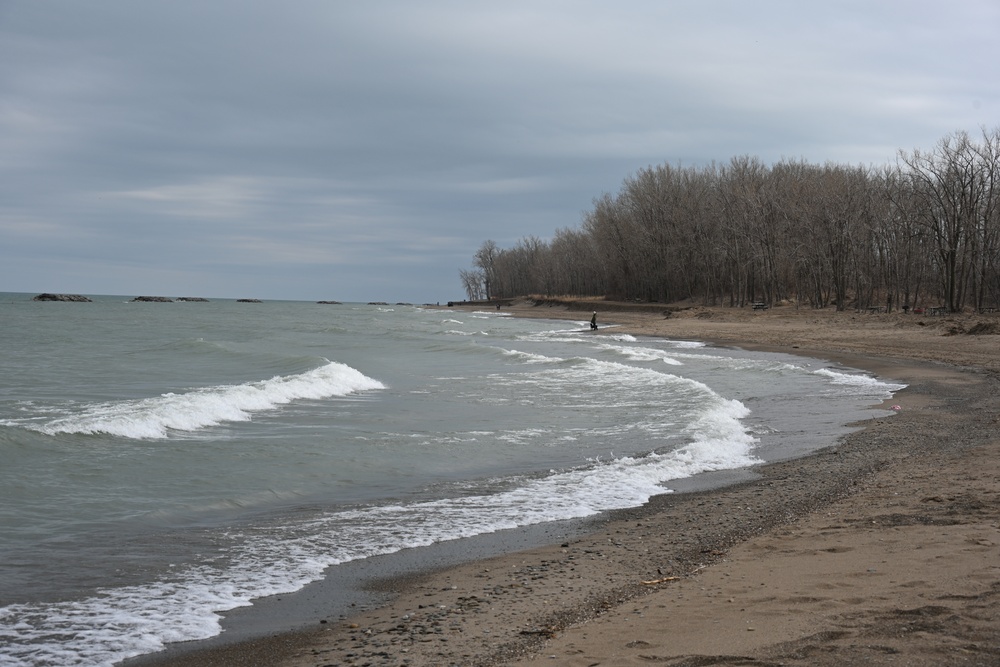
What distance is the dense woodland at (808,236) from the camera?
49.0 m

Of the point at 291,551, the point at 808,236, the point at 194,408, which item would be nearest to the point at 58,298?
the point at 808,236

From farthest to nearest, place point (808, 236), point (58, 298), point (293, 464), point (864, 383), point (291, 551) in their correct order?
point (58, 298) → point (808, 236) → point (864, 383) → point (293, 464) → point (291, 551)

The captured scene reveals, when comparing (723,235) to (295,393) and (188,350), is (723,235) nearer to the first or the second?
(188,350)

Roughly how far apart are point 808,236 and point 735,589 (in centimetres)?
6505

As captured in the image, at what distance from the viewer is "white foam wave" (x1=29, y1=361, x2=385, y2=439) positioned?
13.9m

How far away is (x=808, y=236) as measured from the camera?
64875mm

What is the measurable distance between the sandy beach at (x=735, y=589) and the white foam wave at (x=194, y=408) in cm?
968

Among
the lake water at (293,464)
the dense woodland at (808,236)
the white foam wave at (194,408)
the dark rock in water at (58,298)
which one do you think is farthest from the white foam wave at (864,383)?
the dark rock in water at (58,298)

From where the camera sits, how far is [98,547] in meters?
7.33

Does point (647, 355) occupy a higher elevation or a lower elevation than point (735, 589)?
higher

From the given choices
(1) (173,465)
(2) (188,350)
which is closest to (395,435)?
(1) (173,465)

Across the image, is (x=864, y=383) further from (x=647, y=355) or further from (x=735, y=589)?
(x=735, y=589)

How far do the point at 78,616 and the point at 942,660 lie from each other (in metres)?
5.54

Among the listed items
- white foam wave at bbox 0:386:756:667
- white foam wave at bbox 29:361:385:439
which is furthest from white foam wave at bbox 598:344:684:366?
white foam wave at bbox 0:386:756:667
